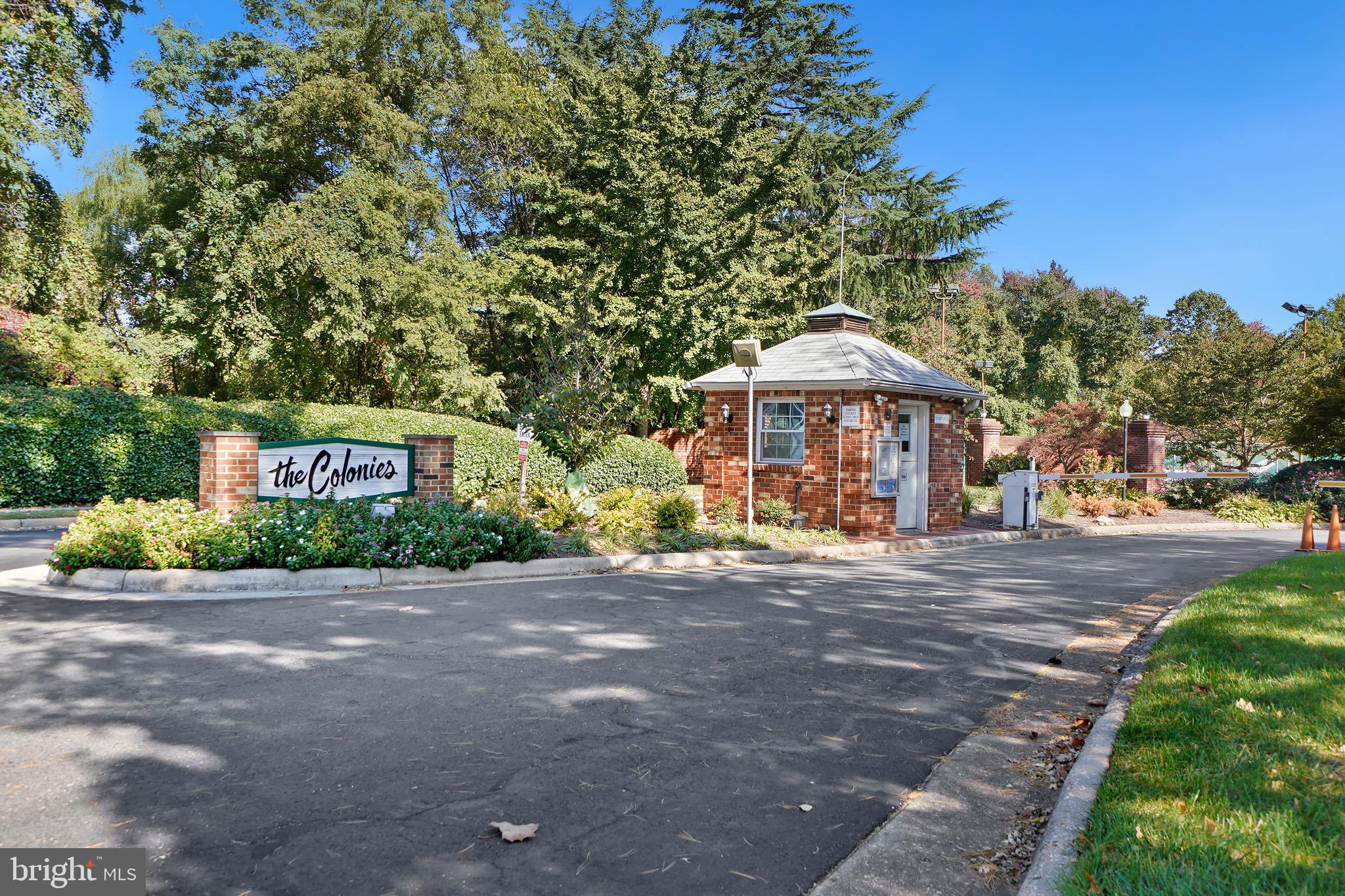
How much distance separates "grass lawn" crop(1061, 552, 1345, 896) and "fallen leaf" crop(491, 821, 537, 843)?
1.96 m

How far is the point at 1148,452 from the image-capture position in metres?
24.3

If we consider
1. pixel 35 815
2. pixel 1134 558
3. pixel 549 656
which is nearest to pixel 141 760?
pixel 35 815

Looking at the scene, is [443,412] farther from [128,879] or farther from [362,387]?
[128,879]

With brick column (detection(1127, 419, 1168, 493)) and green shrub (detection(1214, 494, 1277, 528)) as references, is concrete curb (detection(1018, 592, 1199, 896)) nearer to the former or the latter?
green shrub (detection(1214, 494, 1277, 528))

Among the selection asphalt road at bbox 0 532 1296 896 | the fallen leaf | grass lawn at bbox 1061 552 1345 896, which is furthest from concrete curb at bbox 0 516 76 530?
grass lawn at bbox 1061 552 1345 896

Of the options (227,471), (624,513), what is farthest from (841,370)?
A: (227,471)

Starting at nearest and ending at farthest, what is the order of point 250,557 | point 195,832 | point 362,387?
point 195,832 → point 250,557 → point 362,387

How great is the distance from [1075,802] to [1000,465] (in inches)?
1073

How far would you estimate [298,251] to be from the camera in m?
20.3

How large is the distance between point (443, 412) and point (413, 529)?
1562 cm

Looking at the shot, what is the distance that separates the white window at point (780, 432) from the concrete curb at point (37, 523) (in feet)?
40.9

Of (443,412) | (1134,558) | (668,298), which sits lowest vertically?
(1134,558)

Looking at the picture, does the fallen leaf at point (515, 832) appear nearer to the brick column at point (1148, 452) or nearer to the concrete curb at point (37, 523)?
the concrete curb at point (37, 523)

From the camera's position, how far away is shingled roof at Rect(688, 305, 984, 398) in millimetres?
14859
